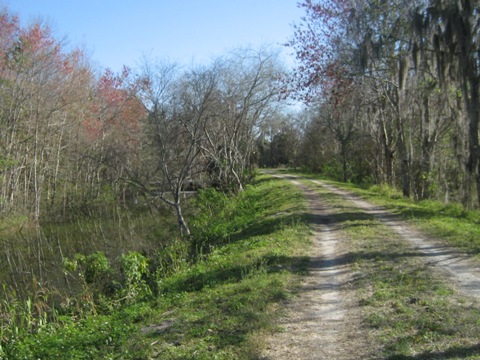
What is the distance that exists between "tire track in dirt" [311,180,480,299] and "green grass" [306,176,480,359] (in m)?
0.21

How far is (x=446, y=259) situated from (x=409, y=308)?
10.2 ft

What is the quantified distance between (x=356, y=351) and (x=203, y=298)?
10.6 ft

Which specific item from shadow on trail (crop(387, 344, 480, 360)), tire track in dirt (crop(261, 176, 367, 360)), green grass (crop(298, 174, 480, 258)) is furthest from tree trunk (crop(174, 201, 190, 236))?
shadow on trail (crop(387, 344, 480, 360))

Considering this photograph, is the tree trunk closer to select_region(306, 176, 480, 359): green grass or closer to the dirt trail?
the dirt trail

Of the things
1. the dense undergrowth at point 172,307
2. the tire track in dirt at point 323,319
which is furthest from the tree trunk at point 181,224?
the tire track in dirt at point 323,319

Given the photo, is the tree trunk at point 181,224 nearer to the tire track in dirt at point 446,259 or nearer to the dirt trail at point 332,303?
the dirt trail at point 332,303

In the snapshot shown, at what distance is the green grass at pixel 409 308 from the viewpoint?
17.3ft

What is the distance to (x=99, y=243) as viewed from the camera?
17641 mm

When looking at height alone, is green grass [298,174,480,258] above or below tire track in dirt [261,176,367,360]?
above

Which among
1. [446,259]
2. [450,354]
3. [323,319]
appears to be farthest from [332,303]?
[446,259]

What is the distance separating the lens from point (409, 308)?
256 inches

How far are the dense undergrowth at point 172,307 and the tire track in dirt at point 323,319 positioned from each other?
297 millimetres

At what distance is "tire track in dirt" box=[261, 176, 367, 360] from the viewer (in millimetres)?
5496

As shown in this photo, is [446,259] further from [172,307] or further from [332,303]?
[172,307]
